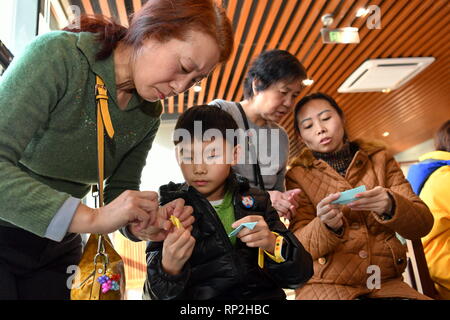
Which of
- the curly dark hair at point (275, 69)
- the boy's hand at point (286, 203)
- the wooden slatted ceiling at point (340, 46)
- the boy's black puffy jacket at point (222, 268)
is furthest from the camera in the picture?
the wooden slatted ceiling at point (340, 46)

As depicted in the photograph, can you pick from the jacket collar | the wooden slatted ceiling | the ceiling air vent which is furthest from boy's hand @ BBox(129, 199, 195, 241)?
the ceiling air vent

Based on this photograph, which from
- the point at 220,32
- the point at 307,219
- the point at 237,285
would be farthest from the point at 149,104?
the point at 307,219

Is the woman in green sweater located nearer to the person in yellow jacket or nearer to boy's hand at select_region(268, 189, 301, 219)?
boy's hand at select_region(268, 189, 301, 219)

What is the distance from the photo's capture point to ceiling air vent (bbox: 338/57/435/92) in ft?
17.3

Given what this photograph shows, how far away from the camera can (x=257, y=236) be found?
102 cm

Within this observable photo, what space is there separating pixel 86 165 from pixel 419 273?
1.44m

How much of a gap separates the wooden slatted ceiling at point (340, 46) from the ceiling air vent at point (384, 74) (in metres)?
0.09

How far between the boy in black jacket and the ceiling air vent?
4.66 meters

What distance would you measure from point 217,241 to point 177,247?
0.18 metres

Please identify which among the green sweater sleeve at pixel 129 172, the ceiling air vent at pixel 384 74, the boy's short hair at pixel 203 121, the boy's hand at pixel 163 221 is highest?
the ceiling air vent at pixel 384 74

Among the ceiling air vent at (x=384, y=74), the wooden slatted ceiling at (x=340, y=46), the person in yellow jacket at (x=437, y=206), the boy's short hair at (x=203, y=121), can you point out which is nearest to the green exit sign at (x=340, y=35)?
the wooden slatted ceiling at (x=340, y=46)

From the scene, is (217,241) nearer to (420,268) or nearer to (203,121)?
(203,121)

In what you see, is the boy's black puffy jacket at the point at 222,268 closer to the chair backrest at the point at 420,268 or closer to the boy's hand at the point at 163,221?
the boy's hand at the point at 163,221

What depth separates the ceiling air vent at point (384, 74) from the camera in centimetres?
527
